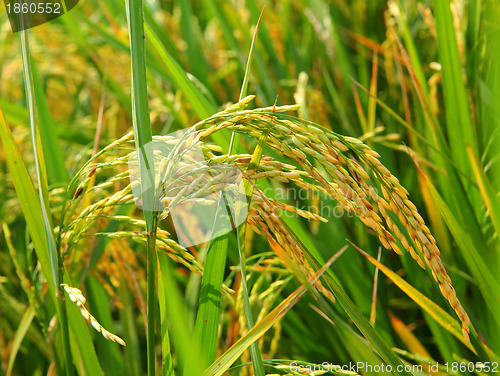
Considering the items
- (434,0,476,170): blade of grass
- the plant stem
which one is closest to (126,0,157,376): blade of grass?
the plant stem

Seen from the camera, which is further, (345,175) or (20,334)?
(20,334)

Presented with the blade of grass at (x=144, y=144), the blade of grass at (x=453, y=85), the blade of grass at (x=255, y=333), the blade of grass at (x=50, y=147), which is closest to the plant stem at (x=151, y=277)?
the blade of grass at (x=144, y=144)

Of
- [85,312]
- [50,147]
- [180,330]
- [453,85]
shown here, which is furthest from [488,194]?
[50,147]

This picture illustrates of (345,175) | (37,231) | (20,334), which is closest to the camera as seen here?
(345,175)

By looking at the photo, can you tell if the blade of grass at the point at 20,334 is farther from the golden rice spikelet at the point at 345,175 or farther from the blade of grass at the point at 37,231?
the golden rice spikelet at the point at 345,175

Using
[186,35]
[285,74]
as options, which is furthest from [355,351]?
[186,35]

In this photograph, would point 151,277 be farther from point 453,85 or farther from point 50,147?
point 453,85

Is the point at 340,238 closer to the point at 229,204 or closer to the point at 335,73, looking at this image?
the point at 229,204

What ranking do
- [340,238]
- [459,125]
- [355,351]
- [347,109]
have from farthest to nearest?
[347,109]
[340,238]
[459,125]
[355,351]
